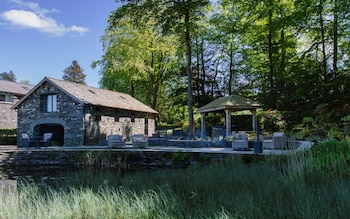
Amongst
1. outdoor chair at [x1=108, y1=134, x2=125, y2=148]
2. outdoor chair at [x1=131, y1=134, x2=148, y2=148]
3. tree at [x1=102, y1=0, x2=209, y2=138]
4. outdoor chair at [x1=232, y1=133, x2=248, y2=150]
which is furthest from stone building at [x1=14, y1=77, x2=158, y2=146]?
outdoor chair at [x1=232, y1=133, x2=248, y2=150]

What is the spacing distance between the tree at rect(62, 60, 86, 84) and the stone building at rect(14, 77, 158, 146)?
3422 cm

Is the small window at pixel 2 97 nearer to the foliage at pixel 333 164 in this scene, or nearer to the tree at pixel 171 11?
the tree at pixel 171 11

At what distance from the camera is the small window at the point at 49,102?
1905 centimetres

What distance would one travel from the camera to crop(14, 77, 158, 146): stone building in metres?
17.9

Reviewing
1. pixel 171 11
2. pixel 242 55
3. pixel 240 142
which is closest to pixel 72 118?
pixel 171 11

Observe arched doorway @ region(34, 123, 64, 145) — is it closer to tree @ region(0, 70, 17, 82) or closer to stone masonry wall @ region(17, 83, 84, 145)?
stone masonry wall @ region(17, 83, 84, 145)

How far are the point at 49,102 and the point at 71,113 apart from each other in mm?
2254

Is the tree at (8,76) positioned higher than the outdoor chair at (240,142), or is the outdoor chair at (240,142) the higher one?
the tree at (8,76)

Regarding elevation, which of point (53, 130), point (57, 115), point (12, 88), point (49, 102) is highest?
point (12, 88)

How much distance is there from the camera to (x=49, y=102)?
19.3 m

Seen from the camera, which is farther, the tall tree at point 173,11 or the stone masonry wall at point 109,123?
the stone masonry wall at point 109,123

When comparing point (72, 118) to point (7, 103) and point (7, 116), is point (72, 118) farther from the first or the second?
point (7, 116)

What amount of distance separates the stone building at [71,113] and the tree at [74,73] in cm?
3422

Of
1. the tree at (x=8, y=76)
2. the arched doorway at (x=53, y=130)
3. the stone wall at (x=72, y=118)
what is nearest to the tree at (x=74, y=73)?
the tree at (x=8, y=76)
